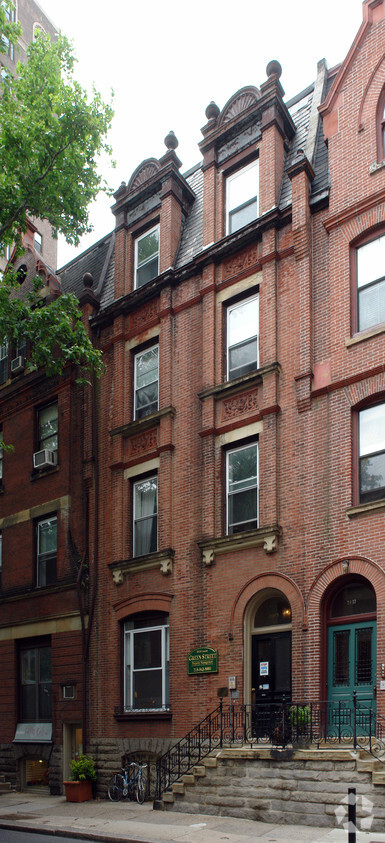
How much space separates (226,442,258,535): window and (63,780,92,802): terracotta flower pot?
21.7ft

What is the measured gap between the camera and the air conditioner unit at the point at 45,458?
22.7m

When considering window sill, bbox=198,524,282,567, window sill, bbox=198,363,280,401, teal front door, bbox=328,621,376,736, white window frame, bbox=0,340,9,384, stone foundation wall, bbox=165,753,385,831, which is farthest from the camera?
white window frame, bbox=0,340,9,384

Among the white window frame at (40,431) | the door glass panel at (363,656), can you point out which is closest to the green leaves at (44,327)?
the white window frame at (40,431)

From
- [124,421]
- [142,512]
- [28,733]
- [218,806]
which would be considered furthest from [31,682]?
[218,806]

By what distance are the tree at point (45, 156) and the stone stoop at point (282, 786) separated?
31.0ft

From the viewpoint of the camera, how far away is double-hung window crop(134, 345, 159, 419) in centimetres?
2081

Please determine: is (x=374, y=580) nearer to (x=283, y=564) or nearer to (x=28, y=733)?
(x=283, y=564)

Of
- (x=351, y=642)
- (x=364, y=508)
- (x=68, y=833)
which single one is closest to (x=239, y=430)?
(x=364, y=508)

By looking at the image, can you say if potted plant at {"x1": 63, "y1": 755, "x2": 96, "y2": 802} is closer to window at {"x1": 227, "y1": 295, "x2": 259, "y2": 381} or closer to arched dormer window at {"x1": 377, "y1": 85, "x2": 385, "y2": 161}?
window at {"x1": 227, "y1": 295, "x2": 259, "y2": 381}

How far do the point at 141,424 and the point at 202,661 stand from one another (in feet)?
19.7

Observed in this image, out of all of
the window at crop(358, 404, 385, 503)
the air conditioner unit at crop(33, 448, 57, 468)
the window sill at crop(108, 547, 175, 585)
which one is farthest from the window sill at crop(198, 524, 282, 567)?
the air conditioner unit at crop(33, 448, 57, 468)

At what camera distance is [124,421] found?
21.1m

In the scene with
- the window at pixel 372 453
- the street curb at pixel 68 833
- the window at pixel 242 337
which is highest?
the window at pixel 242 337

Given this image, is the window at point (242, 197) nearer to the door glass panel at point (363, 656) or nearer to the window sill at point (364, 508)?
the window sill at point (364, 508)
